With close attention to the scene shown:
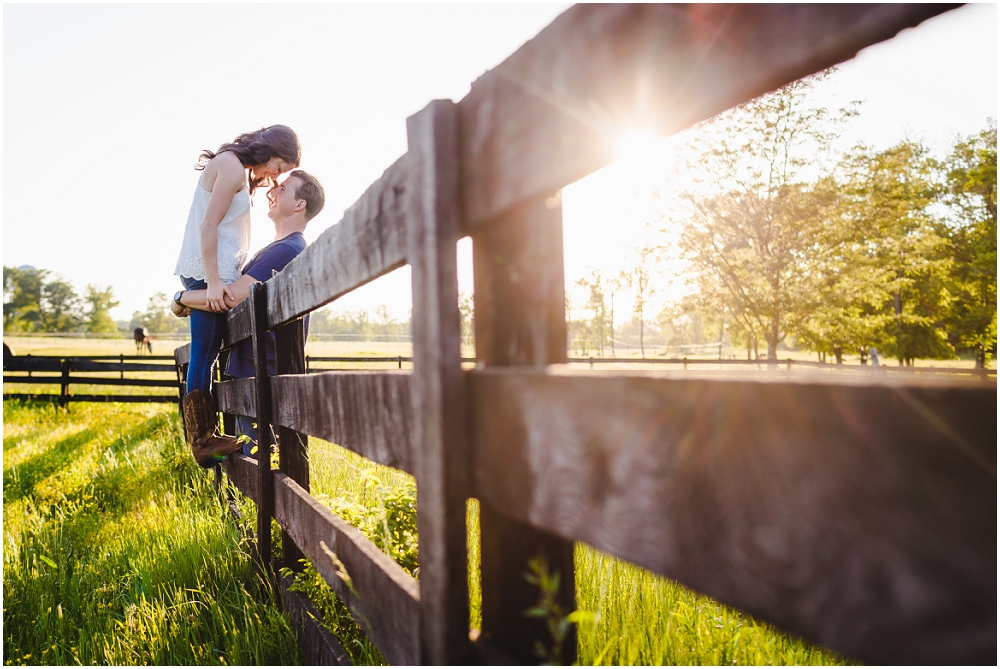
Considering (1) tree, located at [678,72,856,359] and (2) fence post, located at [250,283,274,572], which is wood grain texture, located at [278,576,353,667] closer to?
(2) fence post, located at [250,283,274,572]

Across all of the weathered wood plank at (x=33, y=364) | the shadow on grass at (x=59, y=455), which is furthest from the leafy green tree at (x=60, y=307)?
the shadow on grass at (x=59, y=455)

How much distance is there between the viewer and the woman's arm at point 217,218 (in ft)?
11.0

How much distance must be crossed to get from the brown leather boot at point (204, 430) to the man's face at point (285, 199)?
130 centimetres

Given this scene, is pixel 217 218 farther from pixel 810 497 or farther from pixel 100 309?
pixel 100 309

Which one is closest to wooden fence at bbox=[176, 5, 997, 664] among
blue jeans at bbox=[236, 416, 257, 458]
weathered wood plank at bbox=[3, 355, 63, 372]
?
blue jeans at bbox=[236, 416, 257, 458]

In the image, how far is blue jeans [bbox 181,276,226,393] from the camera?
3693 millimetres

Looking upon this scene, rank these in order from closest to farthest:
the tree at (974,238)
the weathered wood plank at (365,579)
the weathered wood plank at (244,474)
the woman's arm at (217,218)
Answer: the weathered wood plank at (365,579) < the weathered wood plank at (244,474) < the woman's arm at (217,218) < the tree at (974,238)

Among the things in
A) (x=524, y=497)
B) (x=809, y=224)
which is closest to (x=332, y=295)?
(x=524, y=497)

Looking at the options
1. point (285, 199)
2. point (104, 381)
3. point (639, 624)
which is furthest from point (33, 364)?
point (639, 624)

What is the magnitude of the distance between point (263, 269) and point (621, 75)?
327 centimetres

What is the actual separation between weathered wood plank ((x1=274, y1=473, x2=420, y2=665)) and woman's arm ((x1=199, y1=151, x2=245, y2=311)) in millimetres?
1700

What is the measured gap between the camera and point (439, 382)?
3.54 ft

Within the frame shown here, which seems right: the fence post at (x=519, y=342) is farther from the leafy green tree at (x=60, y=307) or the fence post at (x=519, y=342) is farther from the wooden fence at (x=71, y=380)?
the leafy green tree at (x=60, y=307)

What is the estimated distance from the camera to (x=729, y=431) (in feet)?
2.23
